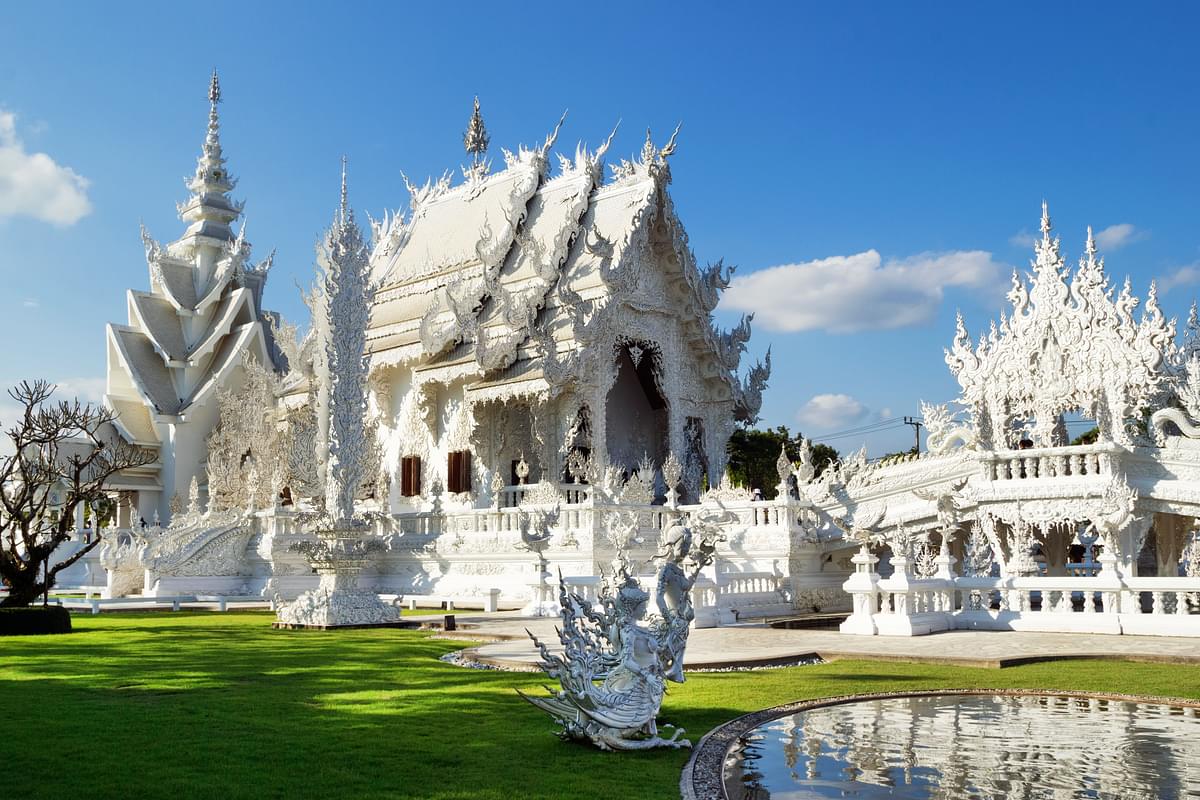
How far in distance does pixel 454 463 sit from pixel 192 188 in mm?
20052

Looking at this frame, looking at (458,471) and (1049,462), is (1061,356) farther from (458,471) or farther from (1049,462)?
(458,471)

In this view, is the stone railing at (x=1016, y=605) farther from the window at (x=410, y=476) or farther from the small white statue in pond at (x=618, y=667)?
the window at (x=410, y=476)

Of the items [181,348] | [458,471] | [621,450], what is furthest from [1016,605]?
[181,348]

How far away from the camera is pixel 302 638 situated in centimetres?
1300

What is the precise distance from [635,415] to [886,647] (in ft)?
48.2

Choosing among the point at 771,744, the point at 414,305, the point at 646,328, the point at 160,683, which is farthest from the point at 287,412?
the point at 771,744

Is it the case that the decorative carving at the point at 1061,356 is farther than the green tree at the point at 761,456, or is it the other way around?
the green tree at the point at 761,456

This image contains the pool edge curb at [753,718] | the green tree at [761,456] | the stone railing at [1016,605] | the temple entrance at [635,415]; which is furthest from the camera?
the green tree at [761,456]

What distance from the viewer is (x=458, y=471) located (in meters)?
24.0

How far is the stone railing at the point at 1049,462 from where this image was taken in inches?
606

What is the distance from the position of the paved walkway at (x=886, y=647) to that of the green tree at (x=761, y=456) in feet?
96.1

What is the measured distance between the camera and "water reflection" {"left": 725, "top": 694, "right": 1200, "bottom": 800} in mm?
5188

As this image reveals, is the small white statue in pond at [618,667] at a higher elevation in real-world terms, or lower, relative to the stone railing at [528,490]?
lower

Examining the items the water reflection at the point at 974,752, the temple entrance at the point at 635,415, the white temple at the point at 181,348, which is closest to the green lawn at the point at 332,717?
the water reflection at the point at 974,752
